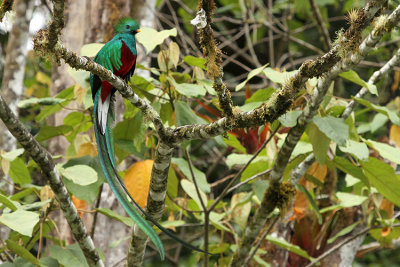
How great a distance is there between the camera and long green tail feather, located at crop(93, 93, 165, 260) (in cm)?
150

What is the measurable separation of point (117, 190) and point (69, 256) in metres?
0.41

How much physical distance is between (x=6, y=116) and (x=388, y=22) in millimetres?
1113

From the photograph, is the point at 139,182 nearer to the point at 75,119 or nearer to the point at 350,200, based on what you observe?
the point at 75,119

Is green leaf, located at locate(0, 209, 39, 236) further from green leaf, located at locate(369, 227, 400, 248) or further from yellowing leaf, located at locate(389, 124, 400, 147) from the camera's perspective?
yellowing leaf, located at locate(389, 124, 400, 147)

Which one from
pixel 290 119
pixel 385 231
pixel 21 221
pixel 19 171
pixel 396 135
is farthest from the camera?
pixel 396 135

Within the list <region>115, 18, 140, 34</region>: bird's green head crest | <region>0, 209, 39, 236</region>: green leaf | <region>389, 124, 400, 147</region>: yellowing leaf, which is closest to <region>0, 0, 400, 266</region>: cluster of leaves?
<region>0, 209, 39, 236</region>: green leaf

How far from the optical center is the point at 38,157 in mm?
1672

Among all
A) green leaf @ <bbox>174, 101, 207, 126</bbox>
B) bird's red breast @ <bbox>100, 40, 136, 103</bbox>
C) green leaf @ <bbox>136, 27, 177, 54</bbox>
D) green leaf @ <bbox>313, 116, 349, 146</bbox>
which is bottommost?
green leaf @ <bbox>313, 116, 349, 146</bbox>

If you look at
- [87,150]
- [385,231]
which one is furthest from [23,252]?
[385,231]

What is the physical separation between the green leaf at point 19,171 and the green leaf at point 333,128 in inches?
47.5

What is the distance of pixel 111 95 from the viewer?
204 centimetres

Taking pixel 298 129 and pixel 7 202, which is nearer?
pixel 7 202

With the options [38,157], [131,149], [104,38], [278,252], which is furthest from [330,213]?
[38,157]

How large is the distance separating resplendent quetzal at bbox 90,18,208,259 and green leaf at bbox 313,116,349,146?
2.19ft
